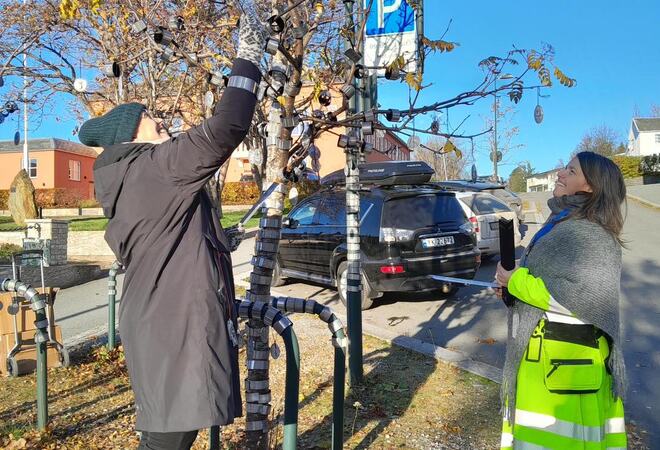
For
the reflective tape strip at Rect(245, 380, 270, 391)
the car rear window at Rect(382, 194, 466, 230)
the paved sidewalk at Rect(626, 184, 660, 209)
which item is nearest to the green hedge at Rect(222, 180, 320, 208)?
the paved sidewalk at Rect(626, 184, 660, 209)

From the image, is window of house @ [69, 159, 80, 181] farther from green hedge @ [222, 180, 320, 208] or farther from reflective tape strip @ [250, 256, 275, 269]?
reflective tape strip @ [250, 256, 275, 269]

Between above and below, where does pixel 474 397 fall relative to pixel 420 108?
below

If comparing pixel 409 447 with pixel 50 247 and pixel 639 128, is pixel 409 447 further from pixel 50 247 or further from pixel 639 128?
pixel 639 128

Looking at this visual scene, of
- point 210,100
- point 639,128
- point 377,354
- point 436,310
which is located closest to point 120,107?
point 210,100

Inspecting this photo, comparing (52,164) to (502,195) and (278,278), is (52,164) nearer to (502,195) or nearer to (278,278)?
(502,195)

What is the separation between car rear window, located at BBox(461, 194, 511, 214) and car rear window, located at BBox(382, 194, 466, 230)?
3675mm

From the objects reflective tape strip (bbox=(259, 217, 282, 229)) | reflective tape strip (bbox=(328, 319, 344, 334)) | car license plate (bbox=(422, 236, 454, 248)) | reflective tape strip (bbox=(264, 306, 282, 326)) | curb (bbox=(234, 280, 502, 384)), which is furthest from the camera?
car license plate (bbox=(422, 236, 454, 248))

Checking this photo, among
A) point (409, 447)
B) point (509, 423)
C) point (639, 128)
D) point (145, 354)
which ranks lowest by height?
point (409, 447)

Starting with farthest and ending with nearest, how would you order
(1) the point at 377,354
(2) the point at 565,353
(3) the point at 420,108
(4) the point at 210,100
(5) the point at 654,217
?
1. (5) the point at 654,217
2. (1) the point at 377,354
3. (3) the point at 420,108
4. (4) the point at 210,100
5. (2) the point at 565,353

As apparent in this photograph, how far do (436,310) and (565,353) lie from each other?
18.9 ft

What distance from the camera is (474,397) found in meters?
4.39

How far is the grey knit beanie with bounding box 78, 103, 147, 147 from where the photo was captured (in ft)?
6.65

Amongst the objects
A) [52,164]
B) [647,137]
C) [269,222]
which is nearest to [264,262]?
[269,222]

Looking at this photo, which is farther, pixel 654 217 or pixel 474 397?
pixel 654 217
